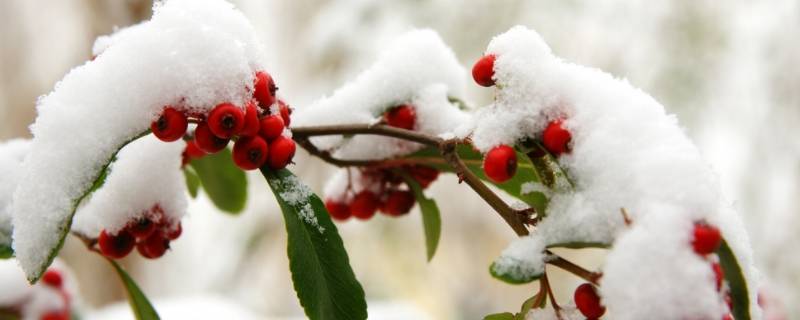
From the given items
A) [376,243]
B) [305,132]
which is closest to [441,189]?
[376,243]

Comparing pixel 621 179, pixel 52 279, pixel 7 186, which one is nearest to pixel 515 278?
pixel 621 179

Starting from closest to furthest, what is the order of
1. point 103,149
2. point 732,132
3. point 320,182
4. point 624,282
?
1. point 624,282
2. point 103,149
3. point 320,182
4. point 732,132

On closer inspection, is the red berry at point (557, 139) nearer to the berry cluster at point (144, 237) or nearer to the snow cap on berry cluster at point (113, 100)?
the snow cap on berry cluster at point (113, 100)

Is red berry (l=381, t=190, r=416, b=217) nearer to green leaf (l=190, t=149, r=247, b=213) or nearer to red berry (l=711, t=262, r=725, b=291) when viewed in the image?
green leaf (l=190, t=149, r=247, b=213)

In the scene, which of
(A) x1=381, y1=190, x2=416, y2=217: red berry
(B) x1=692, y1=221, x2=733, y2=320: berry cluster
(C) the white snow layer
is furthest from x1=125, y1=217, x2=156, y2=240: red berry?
(B) x1=692, y1=221, x2=733, y2=320: berry cluster

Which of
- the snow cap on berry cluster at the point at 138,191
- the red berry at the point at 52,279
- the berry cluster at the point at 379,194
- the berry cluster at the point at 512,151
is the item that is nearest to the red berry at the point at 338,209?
the berry cluster at the point at 379,194

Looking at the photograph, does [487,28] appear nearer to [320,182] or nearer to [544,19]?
[544,19]
